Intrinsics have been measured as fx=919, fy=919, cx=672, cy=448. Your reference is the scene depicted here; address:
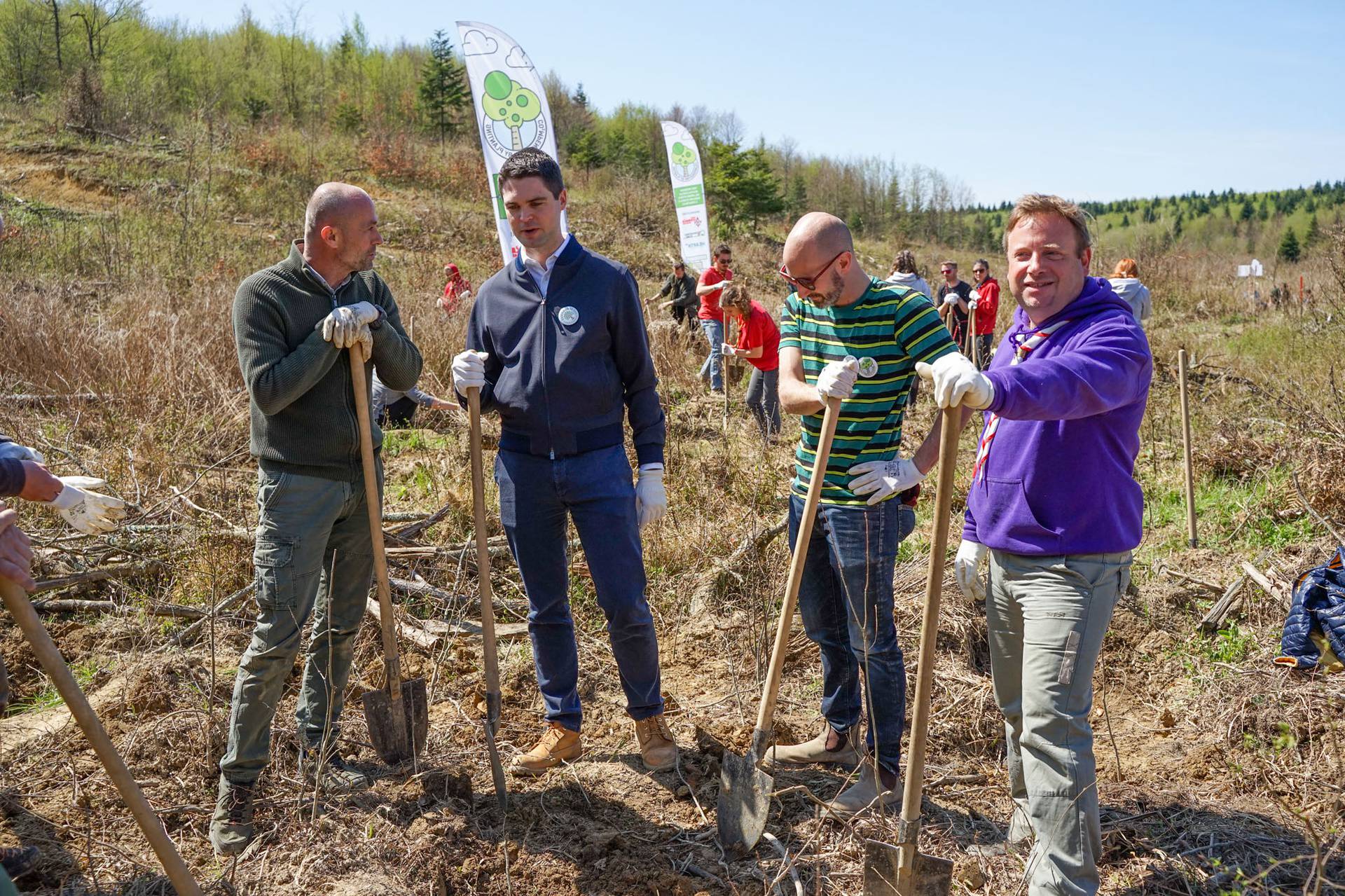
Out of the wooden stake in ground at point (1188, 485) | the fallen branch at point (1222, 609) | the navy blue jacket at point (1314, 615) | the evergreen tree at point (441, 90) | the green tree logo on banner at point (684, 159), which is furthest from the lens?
the evergreen tree at point (441, 90)

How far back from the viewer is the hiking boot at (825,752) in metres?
3.28

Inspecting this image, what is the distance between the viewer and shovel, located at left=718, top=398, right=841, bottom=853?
265 centimetres

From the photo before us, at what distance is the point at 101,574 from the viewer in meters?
4.54

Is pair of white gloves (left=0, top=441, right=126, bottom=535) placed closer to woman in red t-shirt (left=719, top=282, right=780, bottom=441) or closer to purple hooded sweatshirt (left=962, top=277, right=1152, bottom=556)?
purple hooded sweatshirt (left=962, top=277, right=1152, bottom=556)

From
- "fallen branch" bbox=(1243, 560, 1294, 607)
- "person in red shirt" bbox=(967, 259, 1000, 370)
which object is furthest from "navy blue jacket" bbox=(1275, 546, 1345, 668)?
"person in red shirt" bbox=(967, 259, 1000, 370)

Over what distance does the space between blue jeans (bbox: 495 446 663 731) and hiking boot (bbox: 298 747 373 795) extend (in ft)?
2.23

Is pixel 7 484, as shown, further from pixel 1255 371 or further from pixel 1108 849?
pixel 1255 371

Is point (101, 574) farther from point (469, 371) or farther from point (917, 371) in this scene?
point (917, 371)

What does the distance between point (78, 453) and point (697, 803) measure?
4.92m

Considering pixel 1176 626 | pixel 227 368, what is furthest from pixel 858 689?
pixel 227 368

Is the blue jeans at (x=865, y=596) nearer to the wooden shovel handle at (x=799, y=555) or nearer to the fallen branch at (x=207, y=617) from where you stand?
the wooden shovel handle at (x=799, y=555)

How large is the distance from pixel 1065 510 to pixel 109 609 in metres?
4.32

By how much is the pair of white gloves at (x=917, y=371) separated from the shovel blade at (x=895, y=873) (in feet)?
3.16

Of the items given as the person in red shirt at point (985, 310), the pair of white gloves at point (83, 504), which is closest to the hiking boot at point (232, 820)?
the pair of white gloves at point (83, 504)
